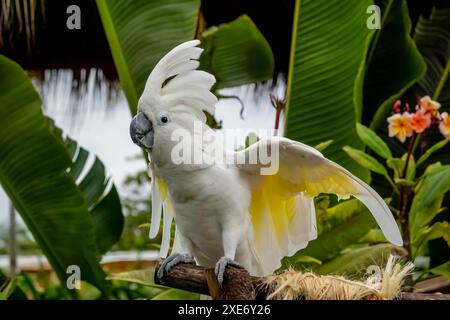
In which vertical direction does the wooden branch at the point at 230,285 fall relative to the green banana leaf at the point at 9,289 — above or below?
above

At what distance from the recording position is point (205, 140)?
179 centimetres

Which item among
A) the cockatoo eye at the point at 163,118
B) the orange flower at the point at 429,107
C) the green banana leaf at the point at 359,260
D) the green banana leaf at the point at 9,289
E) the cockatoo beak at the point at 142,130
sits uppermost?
the cockatoo eye at the point at 163,118

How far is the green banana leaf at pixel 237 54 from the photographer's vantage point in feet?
10.2

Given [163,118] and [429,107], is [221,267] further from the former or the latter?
[429,107]

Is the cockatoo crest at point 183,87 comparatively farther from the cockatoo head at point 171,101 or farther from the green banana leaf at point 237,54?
the green banana leaf at point 237,54

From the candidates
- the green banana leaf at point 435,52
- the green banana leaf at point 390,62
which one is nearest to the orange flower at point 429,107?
the green banana leaf at point 390,62

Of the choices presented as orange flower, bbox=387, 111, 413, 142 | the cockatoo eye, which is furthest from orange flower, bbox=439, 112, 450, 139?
the cockatoo eye

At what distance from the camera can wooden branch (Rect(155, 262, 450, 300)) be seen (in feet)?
5.31

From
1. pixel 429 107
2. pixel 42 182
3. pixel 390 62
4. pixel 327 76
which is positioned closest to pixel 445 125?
pixel 429 107

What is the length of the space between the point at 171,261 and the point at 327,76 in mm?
1358

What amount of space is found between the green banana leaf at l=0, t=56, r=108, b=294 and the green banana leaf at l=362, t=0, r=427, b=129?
4.53 ft
